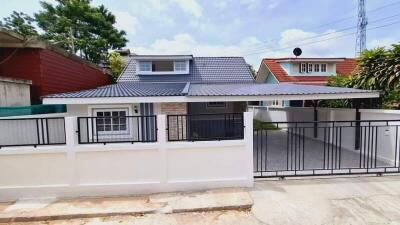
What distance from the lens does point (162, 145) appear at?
209 inches

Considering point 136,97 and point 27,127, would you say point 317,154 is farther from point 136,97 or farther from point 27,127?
point 27,127

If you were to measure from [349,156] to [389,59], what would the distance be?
332cm

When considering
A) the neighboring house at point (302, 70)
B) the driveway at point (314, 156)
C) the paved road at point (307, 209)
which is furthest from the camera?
the neighboring house at point (302, 70)

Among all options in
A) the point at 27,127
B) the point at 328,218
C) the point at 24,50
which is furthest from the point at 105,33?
the point at 328,218

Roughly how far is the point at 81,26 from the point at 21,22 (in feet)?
20.0

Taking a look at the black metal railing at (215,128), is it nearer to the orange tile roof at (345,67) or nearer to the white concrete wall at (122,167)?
the white concrete wall at (122,167)

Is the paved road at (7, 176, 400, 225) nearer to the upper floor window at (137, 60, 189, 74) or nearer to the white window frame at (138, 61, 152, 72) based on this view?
the upper floor window at (137, 60, 189, 74)

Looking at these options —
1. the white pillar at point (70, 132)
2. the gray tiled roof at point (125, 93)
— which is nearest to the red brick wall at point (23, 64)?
the gray tiled roof at point (125, 93)

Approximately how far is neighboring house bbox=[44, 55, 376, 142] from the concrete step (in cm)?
124

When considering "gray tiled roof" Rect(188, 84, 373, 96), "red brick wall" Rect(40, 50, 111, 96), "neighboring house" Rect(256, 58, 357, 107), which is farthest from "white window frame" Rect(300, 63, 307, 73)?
"red brick wall" Rect(40, 50, 111, 96)

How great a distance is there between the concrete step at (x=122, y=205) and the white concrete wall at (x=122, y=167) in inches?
7.6

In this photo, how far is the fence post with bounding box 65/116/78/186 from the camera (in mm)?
5121

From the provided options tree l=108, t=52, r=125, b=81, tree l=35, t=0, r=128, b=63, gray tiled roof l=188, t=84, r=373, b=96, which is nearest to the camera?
gray tiled roof l=188, t=84, r=373, b=96

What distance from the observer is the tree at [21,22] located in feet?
82.5
